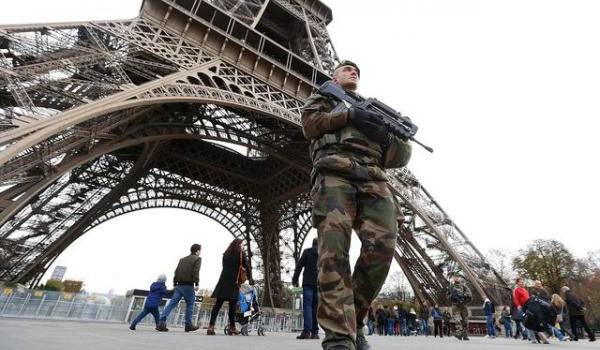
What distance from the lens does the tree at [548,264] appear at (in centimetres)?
3216

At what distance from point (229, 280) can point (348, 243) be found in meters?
4.61

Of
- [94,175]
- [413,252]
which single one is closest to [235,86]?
[94,175]

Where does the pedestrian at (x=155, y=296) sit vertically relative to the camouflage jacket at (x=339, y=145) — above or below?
below

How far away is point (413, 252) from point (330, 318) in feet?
55.3

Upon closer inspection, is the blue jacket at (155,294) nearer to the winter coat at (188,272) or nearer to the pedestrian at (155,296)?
the pedestrian at (155,296)

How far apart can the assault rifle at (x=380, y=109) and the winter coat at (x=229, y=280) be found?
4399 mm

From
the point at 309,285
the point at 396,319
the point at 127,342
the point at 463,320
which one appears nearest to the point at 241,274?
the point at 309,285

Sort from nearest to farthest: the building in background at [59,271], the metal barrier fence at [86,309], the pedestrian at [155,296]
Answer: the pedestrian at [155,296] < the metal barrier fence at [86,309] < the building in background at [59,271]

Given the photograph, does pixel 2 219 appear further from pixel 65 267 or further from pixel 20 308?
pixel 65 267

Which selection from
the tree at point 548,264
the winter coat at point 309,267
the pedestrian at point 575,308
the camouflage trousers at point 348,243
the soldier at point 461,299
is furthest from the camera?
the tree at point 548,264

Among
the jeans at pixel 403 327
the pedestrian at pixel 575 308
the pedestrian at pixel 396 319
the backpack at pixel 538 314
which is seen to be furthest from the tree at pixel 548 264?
the backpack at pixel 538 314

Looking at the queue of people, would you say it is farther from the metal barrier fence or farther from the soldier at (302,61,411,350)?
the metal barrier fence

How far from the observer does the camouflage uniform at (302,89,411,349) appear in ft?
6.73

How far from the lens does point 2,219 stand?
32.5 feet
